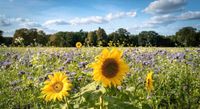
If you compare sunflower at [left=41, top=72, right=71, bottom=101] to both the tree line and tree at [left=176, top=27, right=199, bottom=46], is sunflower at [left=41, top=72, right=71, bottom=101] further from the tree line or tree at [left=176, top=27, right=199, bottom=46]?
tree at [left=176, top=27, right=199, bottom=46]

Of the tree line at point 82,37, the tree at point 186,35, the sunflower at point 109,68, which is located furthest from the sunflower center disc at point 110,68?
the tree at point 186,35

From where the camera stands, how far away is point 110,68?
120 inches

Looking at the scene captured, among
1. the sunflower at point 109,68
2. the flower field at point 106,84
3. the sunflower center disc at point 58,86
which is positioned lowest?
the flower field at point 106,84

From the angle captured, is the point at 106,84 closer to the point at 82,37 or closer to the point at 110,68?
the point at 110,68

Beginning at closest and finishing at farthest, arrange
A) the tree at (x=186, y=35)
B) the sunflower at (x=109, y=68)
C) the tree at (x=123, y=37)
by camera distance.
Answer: the sunflower at (x=109, y=68) < the tree at (x=123, y=37) < the tree at (x=186, y=35)

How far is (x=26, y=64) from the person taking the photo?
9.36m

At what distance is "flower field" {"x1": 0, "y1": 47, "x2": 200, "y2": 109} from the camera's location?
120 inches

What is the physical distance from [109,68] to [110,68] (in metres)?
0.01

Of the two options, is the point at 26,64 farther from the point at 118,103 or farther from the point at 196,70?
the point at 118,103

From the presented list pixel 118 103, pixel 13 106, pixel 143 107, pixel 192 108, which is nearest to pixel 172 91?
pixel 192 108

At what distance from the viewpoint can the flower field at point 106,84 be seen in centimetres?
304

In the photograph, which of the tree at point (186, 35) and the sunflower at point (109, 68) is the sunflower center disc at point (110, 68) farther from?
the tree at point (186, 35)

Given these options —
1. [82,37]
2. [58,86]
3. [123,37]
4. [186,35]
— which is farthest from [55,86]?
[186,35]

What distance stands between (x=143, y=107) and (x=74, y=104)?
0.63 metres
